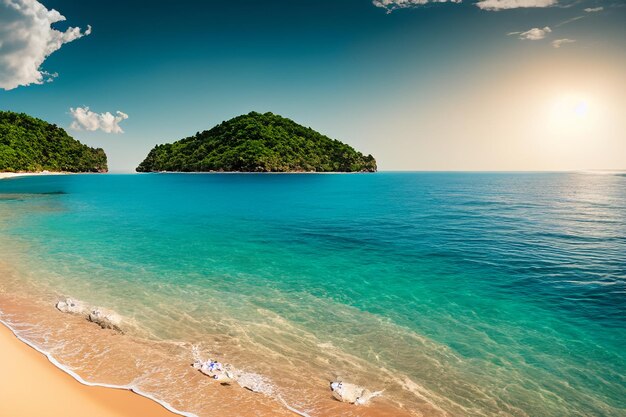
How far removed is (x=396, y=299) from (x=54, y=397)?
13.8m

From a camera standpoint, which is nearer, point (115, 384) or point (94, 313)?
point (115, 384)

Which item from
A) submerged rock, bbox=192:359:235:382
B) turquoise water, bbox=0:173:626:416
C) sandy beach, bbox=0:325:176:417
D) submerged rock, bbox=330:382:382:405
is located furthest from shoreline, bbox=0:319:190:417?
submerged rock, bbox=330:382:382:405

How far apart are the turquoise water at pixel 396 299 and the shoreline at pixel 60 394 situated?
129 inches

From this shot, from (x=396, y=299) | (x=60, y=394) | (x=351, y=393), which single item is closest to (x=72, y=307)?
(x=60, y=394)

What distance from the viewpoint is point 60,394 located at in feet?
27.2

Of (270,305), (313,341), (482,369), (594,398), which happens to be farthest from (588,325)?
(270,305)

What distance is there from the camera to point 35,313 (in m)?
13.8

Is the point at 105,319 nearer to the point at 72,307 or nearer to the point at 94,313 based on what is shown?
the point at 94,313

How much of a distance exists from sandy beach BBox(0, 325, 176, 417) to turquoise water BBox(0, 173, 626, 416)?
3429 mm

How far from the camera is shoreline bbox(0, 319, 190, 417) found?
302 inches

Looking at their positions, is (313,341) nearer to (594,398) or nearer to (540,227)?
(594,398)

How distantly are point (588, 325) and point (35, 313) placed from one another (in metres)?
23.8

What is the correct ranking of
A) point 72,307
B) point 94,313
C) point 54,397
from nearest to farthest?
point 54,397 < point 94,313 < point 72,307

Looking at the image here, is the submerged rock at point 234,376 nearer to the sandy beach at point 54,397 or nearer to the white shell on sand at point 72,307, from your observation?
the sandy beach at point 54,397
